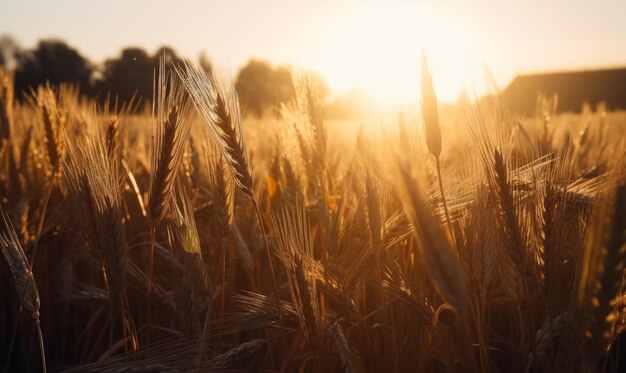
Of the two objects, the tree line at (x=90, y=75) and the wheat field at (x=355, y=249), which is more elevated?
the tree line at (x=90, y=75)

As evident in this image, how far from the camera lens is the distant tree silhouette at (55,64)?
30.8 meters

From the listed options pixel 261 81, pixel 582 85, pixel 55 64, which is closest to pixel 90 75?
pixel 55 64

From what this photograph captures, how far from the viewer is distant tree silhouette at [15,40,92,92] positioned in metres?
30.8

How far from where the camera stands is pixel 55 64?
30219 mm

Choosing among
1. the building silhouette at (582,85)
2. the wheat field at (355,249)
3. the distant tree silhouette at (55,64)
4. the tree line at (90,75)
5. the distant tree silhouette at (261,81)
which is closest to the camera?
the wheat field at (355,249)

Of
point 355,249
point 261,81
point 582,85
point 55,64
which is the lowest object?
point 355,249

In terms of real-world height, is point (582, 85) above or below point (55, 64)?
below

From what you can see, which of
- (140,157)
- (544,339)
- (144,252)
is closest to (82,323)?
(144,252)

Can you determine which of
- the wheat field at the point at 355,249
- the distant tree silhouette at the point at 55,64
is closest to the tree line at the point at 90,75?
the distant tree silhouette at the point at 55,64

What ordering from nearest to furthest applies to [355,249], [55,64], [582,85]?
[355,249]
[55,64]
[582,85]

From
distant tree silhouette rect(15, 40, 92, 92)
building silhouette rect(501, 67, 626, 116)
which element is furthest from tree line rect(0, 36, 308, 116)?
building silhouette rect(501, 67, 626, 116)

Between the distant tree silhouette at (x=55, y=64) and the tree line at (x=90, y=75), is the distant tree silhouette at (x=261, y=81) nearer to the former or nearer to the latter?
the tree line at (x=90, y=75)

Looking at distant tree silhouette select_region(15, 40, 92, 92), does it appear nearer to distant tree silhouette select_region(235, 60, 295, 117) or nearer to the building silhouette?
distant tree silhouette select_region(235, 60, 295, 117)

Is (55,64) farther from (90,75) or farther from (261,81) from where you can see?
(261,81)
